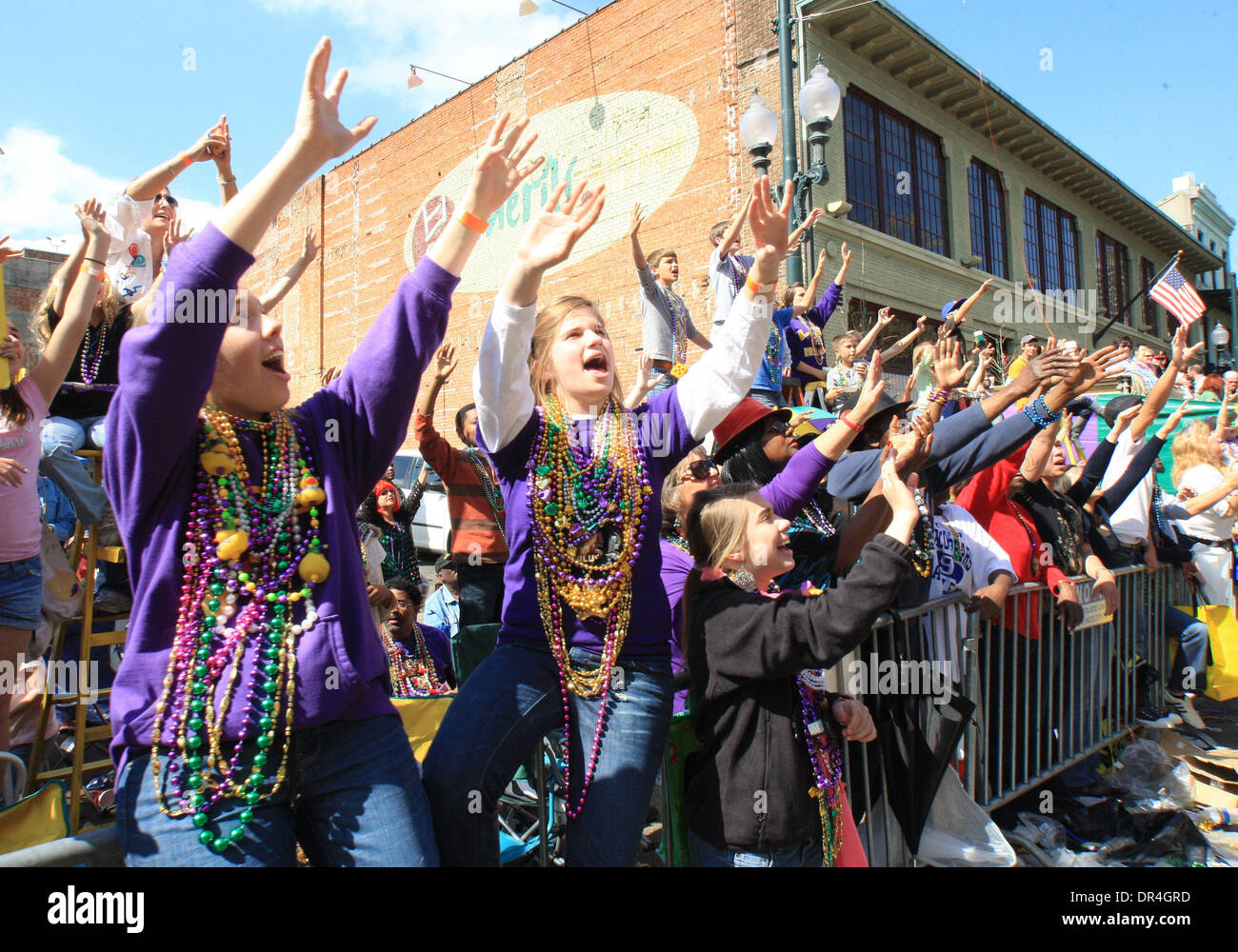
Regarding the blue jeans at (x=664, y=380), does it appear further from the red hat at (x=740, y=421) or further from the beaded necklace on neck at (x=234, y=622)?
the beaded necklace on neck at (x=234, y=622)

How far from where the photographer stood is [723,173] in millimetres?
13781

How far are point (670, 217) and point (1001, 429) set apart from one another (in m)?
12.1

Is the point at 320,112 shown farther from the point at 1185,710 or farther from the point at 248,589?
the point at 1185,710

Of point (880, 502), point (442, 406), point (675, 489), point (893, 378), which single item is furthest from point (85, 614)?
point (442, 406)

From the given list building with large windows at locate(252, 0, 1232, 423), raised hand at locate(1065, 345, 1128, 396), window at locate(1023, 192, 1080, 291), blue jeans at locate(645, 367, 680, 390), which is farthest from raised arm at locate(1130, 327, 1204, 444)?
window at locate(1023, 192, 1080, 291)

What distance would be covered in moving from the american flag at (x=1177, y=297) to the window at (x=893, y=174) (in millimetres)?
4512

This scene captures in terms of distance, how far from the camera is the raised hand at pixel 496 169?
1.80m

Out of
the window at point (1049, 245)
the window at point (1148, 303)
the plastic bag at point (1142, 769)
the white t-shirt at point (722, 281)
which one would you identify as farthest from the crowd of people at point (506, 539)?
the window at point (1148, 303)

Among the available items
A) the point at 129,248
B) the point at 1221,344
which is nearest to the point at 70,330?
the point at 129,248

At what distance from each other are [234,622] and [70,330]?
2.24 m

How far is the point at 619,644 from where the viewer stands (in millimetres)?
2090

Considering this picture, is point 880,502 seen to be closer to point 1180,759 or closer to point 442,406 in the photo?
point 1180,759

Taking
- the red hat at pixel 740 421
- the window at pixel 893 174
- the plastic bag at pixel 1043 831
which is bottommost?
the plastic bag at pixel 1043 831

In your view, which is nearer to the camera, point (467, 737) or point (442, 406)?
point (467, 737)
